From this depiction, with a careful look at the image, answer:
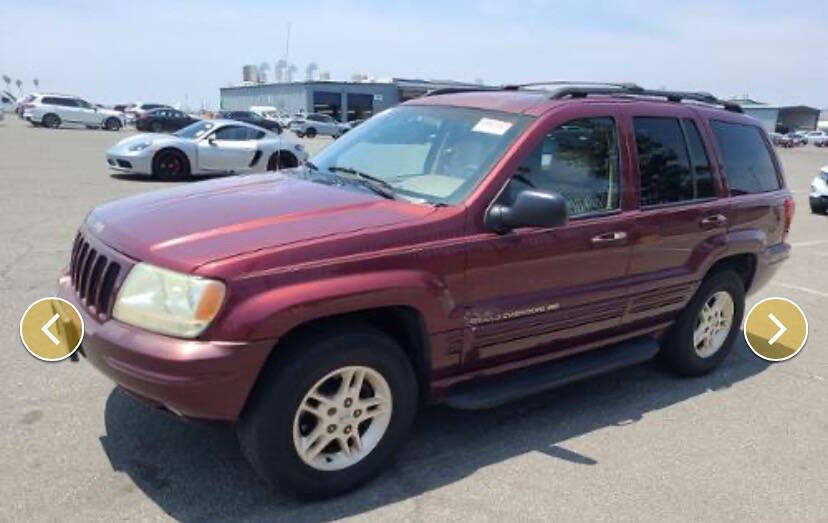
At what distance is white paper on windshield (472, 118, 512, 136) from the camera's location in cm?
385

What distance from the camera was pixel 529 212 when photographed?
3.42 m

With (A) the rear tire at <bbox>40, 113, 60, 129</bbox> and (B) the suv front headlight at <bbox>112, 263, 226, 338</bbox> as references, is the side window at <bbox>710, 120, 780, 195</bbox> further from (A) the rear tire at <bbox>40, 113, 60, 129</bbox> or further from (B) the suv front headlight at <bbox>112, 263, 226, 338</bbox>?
(A) the rear tire at <bbox>40, 113, 60, 129</bbox>

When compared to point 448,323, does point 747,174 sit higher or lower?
higher

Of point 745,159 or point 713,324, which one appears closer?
point 713,324

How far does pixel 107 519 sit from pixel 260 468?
644mm

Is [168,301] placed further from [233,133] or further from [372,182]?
[233,133]

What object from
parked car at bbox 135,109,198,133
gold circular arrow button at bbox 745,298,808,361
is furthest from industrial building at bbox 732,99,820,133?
gold circular arrow button at bbox 745,298,808,361

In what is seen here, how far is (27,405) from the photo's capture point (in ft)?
13.0

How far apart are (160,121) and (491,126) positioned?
3844 centimetres

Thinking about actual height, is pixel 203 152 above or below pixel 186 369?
below

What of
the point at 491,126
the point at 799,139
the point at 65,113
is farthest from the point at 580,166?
the point at 799,139

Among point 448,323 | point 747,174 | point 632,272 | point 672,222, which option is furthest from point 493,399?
point 747,174

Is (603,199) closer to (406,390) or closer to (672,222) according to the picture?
(672,222)

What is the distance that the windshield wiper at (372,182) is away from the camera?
3678 mm
